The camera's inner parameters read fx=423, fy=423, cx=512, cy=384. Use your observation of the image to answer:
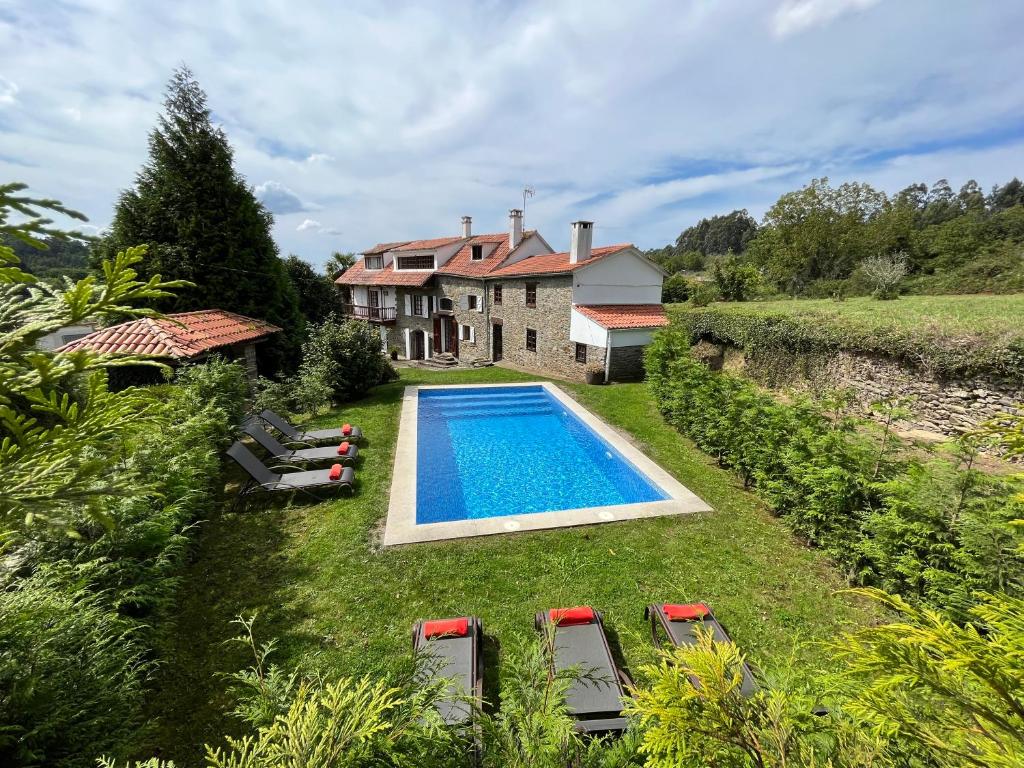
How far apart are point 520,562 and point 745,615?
3.41 meters

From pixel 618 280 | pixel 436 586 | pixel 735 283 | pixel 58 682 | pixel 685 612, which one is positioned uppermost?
pixel 735 283

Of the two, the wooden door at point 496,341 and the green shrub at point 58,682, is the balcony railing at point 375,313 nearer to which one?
the wooden door at point 496,341

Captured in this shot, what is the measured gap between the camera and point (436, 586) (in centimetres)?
660

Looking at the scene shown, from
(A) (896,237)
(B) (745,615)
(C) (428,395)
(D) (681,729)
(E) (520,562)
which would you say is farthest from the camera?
(A) (896,237)

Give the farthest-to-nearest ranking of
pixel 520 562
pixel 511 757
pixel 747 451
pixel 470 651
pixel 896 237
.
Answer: pixel 896 237 → pixel 747 451 → pixel 520 562 → pixel 470 651 → pixel 511 757

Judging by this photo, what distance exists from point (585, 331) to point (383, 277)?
70.9ft

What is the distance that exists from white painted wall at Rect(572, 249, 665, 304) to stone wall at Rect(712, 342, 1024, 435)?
22.4ft

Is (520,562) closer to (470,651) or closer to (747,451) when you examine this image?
(470,651)

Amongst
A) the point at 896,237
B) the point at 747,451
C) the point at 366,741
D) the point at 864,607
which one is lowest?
the point at 864,607

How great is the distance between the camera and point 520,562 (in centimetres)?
721

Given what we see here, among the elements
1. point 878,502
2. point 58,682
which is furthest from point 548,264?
point 58,682

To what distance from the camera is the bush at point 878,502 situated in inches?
191

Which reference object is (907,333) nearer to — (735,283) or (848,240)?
(735,283)

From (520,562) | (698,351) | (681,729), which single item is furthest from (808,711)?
(698,351)
